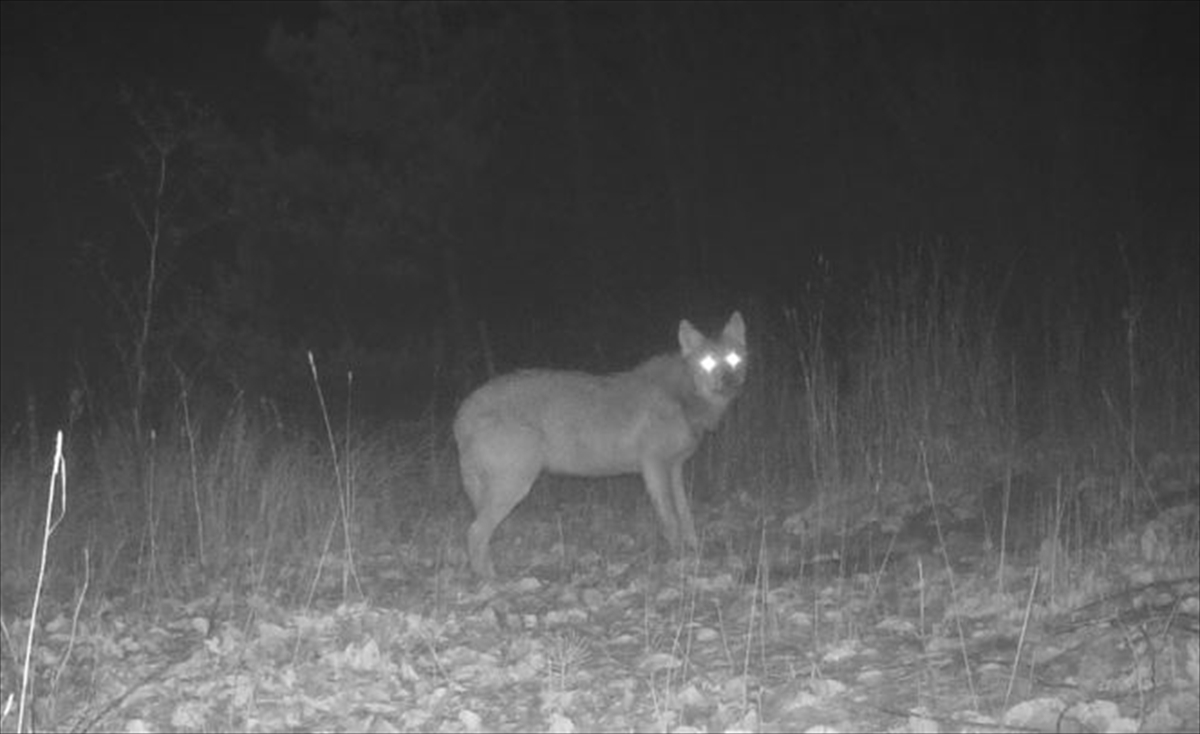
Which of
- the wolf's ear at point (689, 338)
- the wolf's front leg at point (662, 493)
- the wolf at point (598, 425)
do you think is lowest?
the wolf's front leg at point (662, 493)

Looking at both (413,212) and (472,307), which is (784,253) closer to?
(472,307)

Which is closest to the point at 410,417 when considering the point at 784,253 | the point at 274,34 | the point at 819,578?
the point at 274,34

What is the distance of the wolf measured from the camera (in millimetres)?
10711

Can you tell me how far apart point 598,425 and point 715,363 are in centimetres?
97

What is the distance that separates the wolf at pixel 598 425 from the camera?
10711mm

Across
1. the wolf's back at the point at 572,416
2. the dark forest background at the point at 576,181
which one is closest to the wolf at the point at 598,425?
the wolf's back at the point at 572,416

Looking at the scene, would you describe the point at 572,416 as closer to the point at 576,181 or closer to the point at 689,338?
the point at 689,338

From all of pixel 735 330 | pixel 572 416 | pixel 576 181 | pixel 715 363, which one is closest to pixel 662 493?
pixel 572 416

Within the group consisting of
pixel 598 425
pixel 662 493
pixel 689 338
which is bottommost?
pixel 662 493

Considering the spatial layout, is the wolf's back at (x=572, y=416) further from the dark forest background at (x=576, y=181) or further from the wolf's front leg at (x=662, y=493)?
the dark forest background at (x=576, y=181)

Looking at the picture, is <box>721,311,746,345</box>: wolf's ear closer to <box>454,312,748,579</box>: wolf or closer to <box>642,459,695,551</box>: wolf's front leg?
<box>454,312,748,579</box>: wolf

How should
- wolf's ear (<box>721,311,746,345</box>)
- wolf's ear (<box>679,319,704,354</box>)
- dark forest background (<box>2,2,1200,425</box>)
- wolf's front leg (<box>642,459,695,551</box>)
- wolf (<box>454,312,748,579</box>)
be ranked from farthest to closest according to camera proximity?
dark forest background (<box>2,2,1200,425</box>) < wolf's ear (<box>721,311,746,345</box>) < wolf's ear (<box>679,319,704,354</box>) < wolf's front leg (<box>642,459,695,551</box>) < wolf (<box>454,312,748,579</box>)

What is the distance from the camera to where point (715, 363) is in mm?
11602

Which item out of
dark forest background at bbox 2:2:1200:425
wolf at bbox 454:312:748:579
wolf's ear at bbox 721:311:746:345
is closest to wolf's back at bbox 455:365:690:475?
wolf at bbox 454:312:748:579
